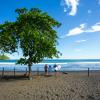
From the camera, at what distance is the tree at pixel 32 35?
124 ft

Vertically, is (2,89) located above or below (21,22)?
below

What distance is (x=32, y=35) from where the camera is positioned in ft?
122

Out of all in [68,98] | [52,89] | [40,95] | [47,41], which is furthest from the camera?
[47,41]

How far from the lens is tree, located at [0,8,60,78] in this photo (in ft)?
124

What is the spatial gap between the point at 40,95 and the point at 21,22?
1593 cm

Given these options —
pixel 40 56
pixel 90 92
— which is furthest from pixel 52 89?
pixel 40 56

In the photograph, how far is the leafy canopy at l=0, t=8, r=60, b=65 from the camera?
37.9 m

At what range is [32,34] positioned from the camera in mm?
37125

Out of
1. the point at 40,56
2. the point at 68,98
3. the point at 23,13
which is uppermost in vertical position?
the point at 23,13

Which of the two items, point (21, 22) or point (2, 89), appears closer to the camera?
point (2, 89)

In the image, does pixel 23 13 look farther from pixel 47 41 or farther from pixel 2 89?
pixel 2 89

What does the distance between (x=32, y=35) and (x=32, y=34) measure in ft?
0.54

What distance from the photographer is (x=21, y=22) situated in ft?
128

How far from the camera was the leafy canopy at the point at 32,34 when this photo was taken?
3791 cm
